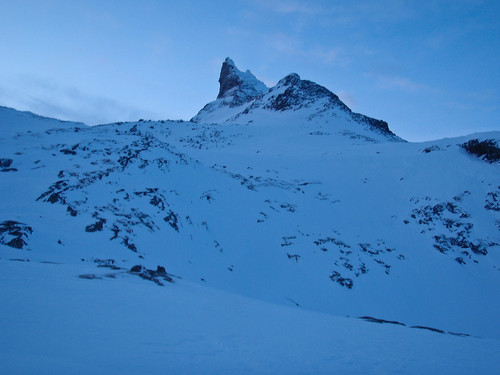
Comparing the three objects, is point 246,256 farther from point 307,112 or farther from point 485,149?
point 307,112

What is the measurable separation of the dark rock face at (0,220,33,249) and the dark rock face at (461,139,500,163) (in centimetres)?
2678

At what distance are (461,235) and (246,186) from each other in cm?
1264

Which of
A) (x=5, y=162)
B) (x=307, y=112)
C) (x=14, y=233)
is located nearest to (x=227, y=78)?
(x=307, y=112)

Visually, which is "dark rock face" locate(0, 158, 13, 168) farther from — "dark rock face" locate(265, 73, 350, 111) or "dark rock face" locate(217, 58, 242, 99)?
"dark rock face" locate(217, 58, 242, 99)

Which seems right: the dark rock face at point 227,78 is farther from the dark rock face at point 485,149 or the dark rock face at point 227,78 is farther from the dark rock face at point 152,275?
the dark rock face at point 152,275

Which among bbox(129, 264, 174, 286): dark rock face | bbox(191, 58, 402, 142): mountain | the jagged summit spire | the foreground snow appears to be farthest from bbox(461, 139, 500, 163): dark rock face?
the jagged summit spire

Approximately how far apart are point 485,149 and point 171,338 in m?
26.1

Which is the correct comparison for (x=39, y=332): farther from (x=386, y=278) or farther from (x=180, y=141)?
(x=180, y=141)

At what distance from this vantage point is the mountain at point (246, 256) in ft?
11.6

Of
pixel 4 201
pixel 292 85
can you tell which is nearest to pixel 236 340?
pixel 4 201

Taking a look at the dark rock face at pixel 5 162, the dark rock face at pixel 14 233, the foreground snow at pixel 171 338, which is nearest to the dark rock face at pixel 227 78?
the dark rock face at pixel 5 162

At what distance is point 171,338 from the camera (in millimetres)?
3590

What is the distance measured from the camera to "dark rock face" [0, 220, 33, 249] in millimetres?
7848

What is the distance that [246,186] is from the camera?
19.3m
